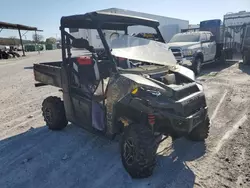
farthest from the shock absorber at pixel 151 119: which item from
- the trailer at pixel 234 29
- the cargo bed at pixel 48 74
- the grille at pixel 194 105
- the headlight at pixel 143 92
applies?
the trailer at pixel 234 29

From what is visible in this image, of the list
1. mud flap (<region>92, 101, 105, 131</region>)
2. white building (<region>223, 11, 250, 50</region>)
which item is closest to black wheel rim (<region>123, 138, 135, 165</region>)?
mud flap (<region>92, 101, 105, 131</region>)

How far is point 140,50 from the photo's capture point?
3.53m

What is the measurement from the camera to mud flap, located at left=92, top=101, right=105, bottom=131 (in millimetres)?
3314

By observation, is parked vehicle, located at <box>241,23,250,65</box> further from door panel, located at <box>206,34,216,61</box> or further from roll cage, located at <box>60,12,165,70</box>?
roll cage, located at <box>60,12,165,70</box>

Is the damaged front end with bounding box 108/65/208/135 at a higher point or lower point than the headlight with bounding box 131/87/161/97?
lower

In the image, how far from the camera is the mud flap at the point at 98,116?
3.31m

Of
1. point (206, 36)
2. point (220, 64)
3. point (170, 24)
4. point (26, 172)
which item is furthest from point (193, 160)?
point (170, 24)

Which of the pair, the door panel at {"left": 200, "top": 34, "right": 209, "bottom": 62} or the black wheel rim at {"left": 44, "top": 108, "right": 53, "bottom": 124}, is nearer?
the black wheel rim at {"left": 44, "top": 108, "right": 53, "bottom": 124}

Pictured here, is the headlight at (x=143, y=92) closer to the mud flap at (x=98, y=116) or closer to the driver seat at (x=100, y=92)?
the driver seat at (x=100, y=92)

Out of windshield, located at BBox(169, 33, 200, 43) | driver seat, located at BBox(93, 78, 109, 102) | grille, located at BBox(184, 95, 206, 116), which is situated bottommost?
grille, located at BBox(184, 95, 206, 116)

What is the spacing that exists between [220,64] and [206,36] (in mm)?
3126

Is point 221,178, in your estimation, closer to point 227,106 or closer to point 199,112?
point 199,112

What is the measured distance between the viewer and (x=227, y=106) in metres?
5.63

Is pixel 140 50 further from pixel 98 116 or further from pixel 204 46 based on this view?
pixel 204 46
